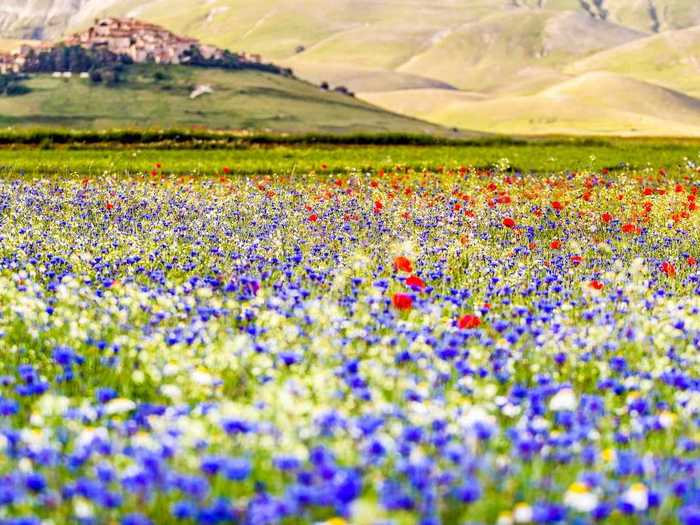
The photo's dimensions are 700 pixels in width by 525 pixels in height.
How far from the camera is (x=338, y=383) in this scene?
18.5 ft

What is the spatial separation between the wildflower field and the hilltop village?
477 feet

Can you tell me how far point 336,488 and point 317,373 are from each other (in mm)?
2299

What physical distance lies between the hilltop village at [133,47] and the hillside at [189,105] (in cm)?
660

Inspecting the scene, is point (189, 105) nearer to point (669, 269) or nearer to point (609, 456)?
point (669, 269)

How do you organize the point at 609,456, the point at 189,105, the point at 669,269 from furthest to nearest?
the point at 189,105, the point at 669,269, the point at 609,456

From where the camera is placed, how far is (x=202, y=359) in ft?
21.6

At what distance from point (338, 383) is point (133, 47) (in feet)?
537

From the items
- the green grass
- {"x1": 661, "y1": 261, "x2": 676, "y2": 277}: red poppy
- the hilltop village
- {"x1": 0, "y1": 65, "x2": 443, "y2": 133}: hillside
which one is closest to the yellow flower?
{"x1": 661, "y1": 261, "x2": 676, "y2": 277}: red poppy

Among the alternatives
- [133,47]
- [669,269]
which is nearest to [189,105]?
[133,47]

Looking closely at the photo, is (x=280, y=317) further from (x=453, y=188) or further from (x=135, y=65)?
(x=135, y=65)

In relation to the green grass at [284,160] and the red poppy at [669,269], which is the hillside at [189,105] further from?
the red poppy at [669,269]

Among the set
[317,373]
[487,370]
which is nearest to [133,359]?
[317,373]

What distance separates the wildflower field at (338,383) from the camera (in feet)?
12.8

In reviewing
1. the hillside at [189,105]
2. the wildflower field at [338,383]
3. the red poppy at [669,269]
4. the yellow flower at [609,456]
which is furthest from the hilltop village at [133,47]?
the yellow flower at [609,456]
